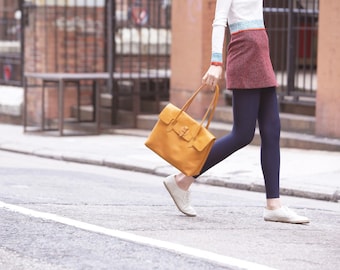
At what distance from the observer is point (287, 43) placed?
44.4 ft

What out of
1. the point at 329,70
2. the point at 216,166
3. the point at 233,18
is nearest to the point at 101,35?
the point at 329,70

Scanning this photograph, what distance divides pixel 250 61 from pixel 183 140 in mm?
697

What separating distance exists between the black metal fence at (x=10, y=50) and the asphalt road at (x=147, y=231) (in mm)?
8669

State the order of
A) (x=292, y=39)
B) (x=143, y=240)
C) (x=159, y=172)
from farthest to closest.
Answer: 1. (x=292, y=39)
2. (x=159, y=172)
3. (x=143, y=240)

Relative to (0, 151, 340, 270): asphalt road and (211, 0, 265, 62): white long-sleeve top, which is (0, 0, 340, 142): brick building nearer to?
(0, 151, 340, 270): asphalt road

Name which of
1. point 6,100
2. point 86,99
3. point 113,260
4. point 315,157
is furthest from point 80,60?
point 113,260

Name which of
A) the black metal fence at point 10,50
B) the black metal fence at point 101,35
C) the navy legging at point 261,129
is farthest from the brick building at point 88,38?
the navy legging at point 261,129

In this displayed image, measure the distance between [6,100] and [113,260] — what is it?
12.1 m

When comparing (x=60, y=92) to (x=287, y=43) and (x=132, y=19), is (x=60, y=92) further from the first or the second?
(x=287, y=43)

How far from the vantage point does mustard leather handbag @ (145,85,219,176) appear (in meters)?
7.02

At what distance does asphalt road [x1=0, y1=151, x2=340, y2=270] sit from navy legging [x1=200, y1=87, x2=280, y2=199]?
14.9 inches

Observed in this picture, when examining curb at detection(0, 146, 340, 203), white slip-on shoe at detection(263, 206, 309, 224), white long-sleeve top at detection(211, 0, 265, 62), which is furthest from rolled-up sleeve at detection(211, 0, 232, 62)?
curb at detection(0, 146, 340, 203)

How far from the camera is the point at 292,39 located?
13.0 metres

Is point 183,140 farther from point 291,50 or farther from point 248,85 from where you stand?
point 291,50
